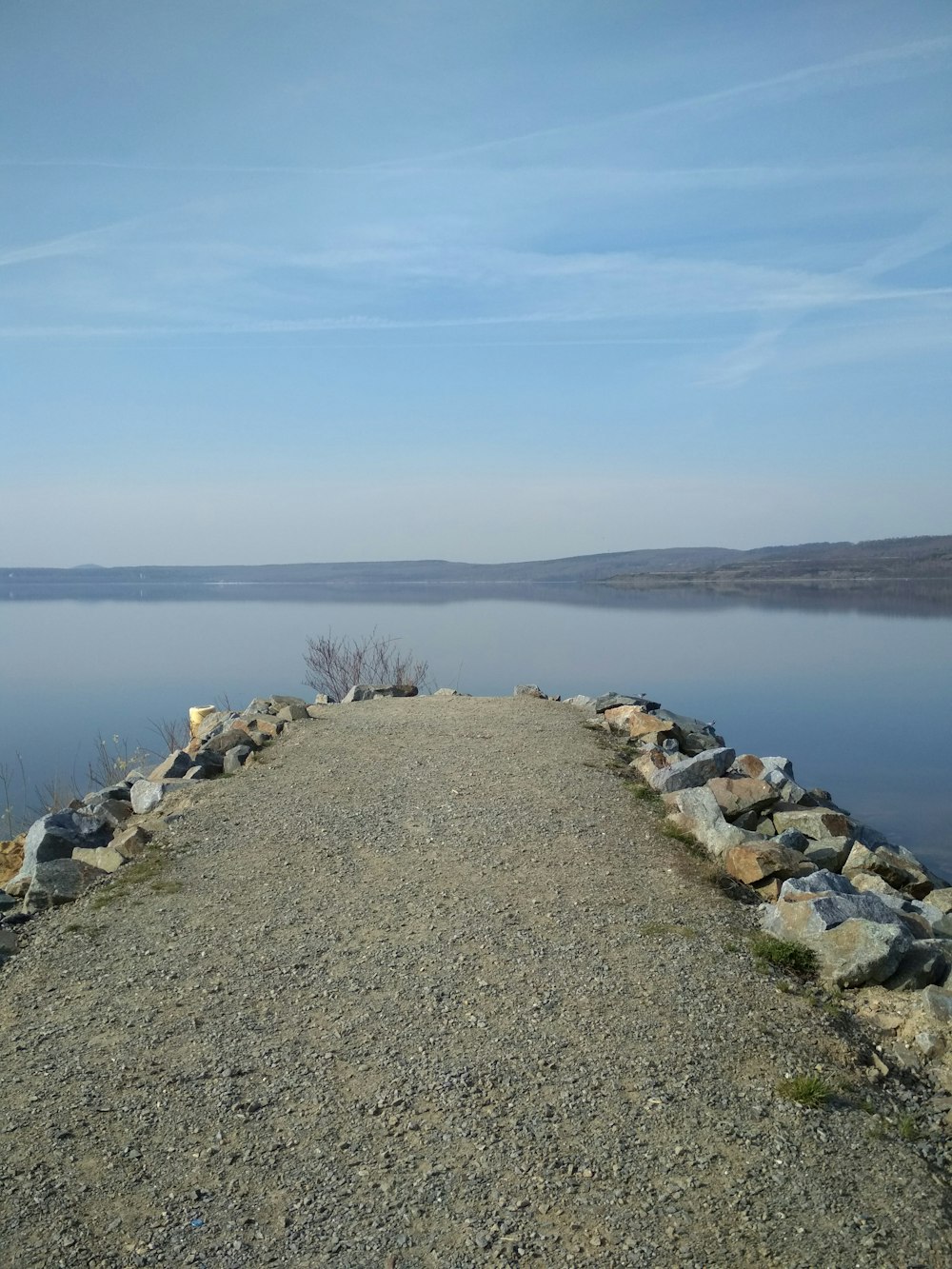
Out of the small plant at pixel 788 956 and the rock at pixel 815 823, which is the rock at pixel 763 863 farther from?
the rock at pixel 815 823

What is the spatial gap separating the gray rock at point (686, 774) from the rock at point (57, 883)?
5.29 metres

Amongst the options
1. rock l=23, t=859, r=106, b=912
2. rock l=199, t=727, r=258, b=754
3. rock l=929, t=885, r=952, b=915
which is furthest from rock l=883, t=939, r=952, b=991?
rock l=199, t=727, r=258, b=754

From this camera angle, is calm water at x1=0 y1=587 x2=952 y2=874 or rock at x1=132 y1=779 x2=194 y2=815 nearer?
rock at x1=132 y1=779 x2=194 y2=815

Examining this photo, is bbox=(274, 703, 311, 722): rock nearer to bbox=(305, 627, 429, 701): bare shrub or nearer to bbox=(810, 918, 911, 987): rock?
bbox=(305, 627, 429, 701): bare shrub

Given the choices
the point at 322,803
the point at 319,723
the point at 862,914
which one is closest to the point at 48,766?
the point at 319,723

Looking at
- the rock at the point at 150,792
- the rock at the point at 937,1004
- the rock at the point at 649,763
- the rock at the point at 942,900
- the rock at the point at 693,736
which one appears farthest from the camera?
the rock at the point at 693,736

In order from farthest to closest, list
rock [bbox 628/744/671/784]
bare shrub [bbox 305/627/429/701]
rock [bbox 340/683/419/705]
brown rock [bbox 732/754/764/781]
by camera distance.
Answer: bare shrub [bbox 305/627/429/701], rock [bbox 340/683/419/705], brown rock [bbox 732/754/764/781], rock [bbox 628/744/671/784]

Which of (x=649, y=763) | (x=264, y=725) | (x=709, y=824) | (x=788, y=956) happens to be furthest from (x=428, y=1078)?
(x=264, y=725)

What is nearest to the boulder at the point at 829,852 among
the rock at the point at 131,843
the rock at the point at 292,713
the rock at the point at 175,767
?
the rock at the point at 131,843

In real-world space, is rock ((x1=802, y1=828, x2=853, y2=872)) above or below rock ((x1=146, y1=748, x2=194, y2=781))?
below

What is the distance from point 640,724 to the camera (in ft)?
44.5

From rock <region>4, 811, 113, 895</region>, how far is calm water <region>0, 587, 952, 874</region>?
27.1ft

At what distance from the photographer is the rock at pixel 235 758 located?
11.6m

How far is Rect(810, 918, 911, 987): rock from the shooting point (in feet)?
21.0
